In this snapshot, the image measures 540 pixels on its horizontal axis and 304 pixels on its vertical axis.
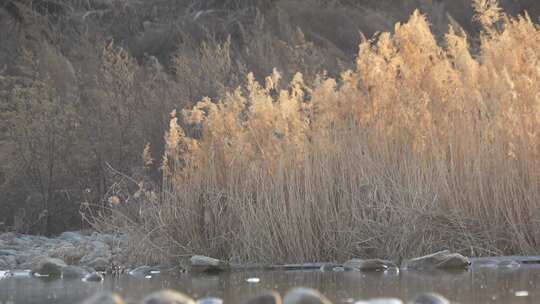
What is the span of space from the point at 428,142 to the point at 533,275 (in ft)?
6.11

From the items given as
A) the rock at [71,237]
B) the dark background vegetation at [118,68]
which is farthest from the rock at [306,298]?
the rock at [71,237]

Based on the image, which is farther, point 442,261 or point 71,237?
point 71,237

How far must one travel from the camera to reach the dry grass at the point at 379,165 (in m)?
8.52

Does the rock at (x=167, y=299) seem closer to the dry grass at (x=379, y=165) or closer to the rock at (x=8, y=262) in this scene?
the dry grass at (x=379, y=165)

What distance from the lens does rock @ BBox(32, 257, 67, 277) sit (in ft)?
29.7

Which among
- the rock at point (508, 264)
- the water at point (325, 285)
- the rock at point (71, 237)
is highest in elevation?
the rock at point (71, 237)

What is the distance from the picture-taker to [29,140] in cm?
1360

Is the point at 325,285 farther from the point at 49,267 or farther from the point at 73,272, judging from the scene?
the point at 49,267

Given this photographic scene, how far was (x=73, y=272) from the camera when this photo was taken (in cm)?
879

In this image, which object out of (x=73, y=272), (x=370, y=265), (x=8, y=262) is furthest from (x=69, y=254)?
(x=370, y=265)

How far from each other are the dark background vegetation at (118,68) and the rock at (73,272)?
41.5 inches

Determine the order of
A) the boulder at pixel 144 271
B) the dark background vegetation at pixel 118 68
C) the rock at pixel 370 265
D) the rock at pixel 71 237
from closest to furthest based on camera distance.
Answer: the rock at pixel 370 265 < the boulder at pixel 144 271 < the rock at pixel 71 237 < the dark background vegetation at pixel 118 68

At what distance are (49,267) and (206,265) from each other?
133cm

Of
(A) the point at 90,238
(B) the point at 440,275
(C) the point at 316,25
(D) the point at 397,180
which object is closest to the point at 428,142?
(D) the point at 397,180
